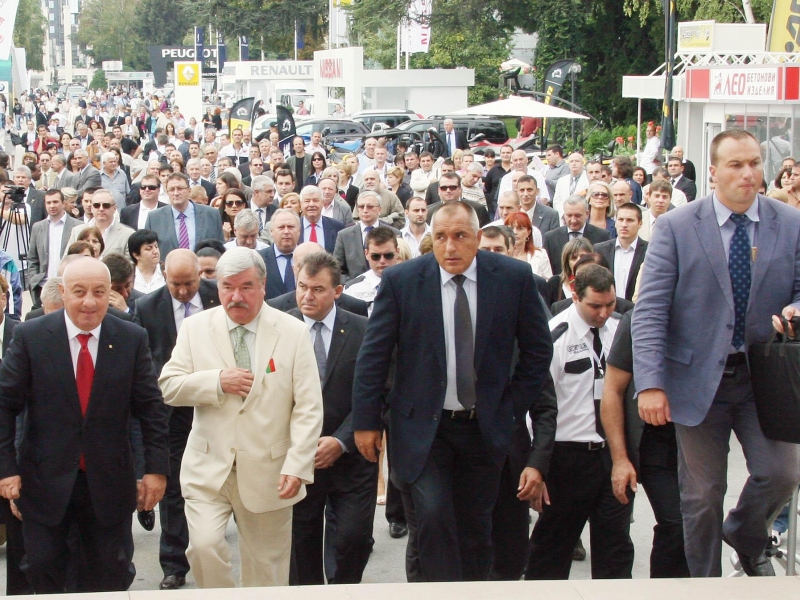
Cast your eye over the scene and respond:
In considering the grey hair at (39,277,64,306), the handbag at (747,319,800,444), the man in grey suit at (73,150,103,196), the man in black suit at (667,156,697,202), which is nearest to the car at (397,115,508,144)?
the man in black suit at (667,156,697,202)

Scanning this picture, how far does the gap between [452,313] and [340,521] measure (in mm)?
1428

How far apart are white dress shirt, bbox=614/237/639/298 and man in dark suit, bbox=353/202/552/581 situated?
159 inches

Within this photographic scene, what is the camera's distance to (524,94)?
49250 millimetres

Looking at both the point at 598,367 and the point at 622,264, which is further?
the point at 622,264

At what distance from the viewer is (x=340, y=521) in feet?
20.0

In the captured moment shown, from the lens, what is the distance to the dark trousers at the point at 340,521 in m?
6.08

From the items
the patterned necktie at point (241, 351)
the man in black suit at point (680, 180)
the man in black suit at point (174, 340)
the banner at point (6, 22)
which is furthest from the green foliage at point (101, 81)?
the patterned necktie at point (241, 351)

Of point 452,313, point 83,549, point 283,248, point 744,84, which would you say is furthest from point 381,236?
point 744,84

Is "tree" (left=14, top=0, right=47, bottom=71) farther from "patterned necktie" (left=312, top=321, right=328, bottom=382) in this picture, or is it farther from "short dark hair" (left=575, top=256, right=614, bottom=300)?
"short dark hair" (left=575, top=256, right=614, bottom=300)

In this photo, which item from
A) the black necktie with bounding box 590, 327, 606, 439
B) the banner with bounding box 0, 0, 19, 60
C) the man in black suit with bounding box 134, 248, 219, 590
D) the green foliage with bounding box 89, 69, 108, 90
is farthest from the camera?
the green foliage with bounding box 89, 69, 108, 90

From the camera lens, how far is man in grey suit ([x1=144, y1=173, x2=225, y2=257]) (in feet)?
36.9

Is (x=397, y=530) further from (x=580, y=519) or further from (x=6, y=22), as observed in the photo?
(x=6, y=22)

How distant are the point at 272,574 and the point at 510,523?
4.20 feet

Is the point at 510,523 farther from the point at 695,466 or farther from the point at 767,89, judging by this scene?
the point at 767,89
